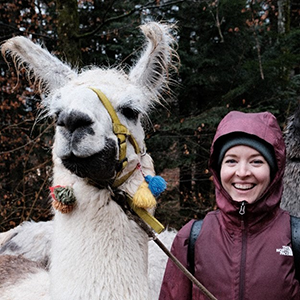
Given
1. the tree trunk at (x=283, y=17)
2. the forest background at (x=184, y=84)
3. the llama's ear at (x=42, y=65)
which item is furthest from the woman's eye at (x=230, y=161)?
the tree trunk at (x=283, y=17)

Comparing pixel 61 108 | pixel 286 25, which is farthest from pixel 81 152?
pixel 286 25

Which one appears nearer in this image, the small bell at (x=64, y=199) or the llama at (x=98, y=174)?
the llama at (x=98, y=174)

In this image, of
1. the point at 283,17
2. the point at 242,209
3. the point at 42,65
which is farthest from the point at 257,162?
the point at 283,17

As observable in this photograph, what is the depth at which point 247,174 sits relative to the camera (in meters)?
1.89

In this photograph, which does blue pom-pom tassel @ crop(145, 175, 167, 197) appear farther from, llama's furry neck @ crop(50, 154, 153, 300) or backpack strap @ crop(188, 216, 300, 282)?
backpack strap @ crop(188, 216, 300, 282)

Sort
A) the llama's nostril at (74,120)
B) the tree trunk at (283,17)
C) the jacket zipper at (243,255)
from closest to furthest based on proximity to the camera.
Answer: the llama's nostril at (74,120) < the jacket zipper at (243,255) < the tree trunk at (283,17)

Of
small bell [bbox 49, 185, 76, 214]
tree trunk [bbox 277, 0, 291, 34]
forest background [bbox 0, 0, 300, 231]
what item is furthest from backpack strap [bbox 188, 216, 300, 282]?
tree trunk [bbox 277, 0, 291, 34]

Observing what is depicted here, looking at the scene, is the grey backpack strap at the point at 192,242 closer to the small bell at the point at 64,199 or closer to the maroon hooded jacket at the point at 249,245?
the maroon hooded jacket at the point at 249,245

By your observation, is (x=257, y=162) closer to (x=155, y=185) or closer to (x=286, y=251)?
(x=286, y=251)

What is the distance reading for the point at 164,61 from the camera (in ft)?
8.20

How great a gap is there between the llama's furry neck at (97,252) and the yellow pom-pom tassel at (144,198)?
0.30 ft

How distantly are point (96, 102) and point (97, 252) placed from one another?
83 centimetres

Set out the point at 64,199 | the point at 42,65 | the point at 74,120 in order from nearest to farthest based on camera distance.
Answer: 1. the point at 74,120
2. the point at 64,199
3. the point at 42,65

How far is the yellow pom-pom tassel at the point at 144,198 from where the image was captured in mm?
2004
